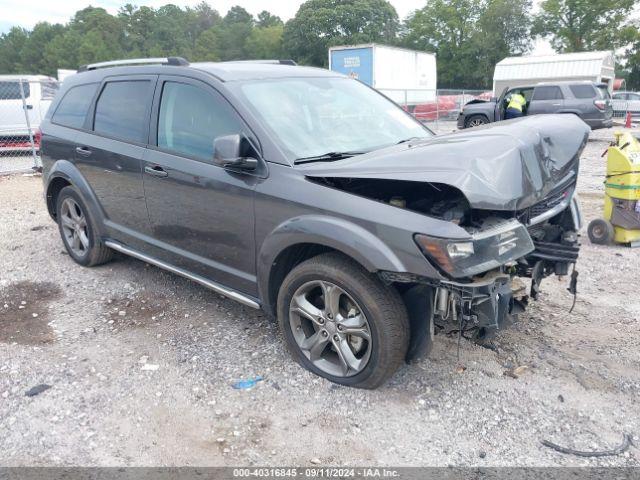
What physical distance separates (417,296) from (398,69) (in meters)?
26.6

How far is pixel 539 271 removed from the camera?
3.41 metres

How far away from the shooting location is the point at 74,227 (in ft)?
17.4

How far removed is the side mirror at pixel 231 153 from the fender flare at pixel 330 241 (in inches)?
17.4

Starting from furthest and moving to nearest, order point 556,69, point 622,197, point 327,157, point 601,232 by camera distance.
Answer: point 556,69
point 601,232
point 622,197
point 327,157

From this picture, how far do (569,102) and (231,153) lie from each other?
53.0 feet

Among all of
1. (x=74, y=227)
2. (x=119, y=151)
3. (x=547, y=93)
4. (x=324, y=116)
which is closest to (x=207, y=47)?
(x=547, y=93)

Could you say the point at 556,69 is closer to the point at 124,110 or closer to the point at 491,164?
the point at 124,110

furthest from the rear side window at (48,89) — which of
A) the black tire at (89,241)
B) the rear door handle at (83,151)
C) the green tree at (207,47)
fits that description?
the green tree at (207,47)

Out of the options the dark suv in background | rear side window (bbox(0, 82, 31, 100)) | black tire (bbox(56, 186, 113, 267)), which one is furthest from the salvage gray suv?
the dark suv in background

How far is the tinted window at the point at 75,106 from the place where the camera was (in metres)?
4.93

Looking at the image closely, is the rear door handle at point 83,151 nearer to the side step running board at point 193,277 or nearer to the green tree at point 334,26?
the side step running board at point 193,277

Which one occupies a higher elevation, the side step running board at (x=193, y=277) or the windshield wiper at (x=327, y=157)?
the windshield wiper at (x=327, y=157)

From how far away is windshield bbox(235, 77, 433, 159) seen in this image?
350 centimetres

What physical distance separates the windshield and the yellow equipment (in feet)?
8.81
